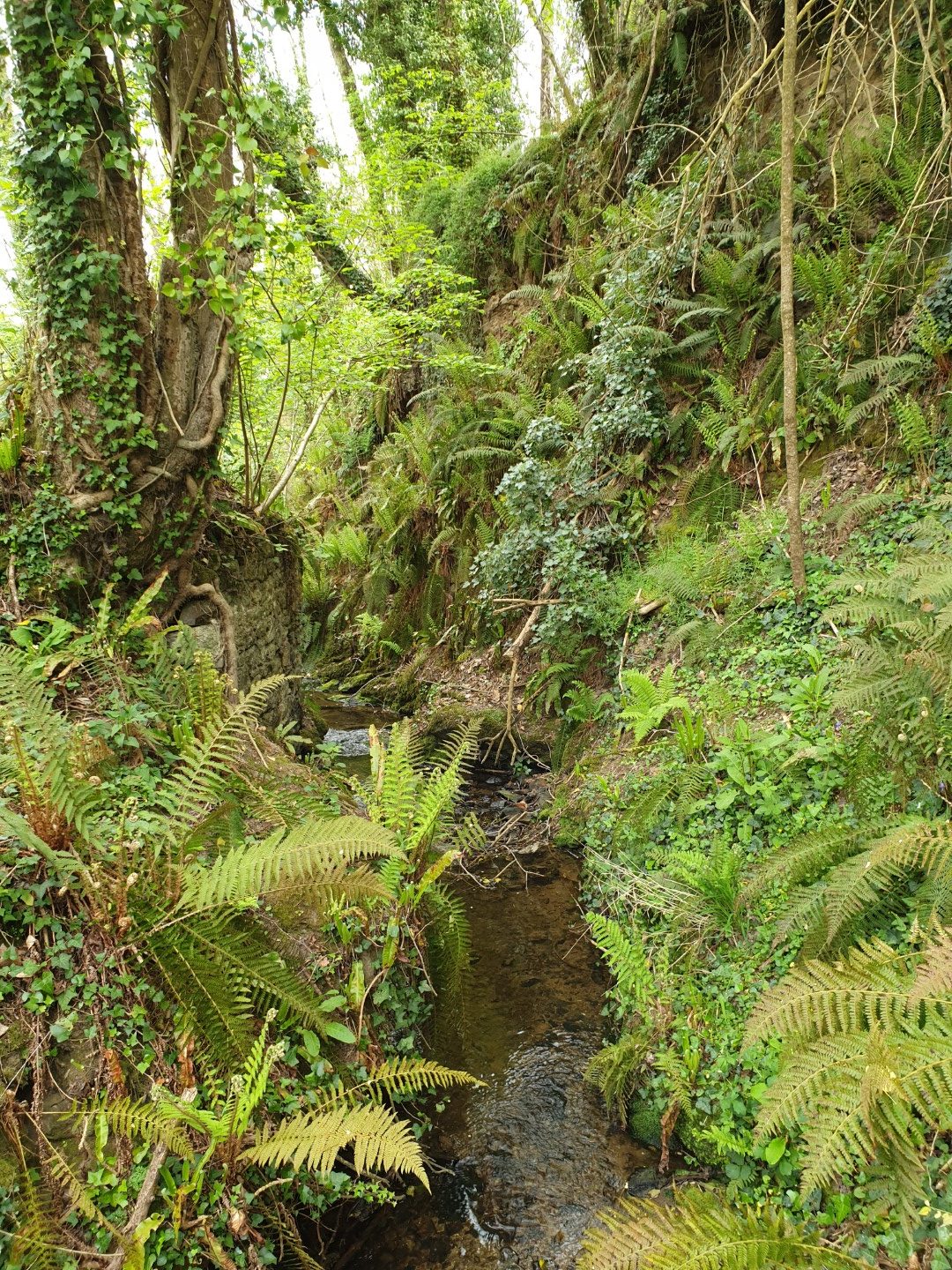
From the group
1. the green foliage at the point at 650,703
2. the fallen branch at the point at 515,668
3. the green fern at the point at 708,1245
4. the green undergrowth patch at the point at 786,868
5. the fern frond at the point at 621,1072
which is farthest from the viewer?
the fallen branch at the point at 515,668

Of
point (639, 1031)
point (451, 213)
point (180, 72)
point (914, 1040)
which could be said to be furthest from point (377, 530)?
point (914, 1040)

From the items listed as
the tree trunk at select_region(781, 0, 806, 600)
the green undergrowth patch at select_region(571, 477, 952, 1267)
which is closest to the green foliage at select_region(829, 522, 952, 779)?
the green undergrowth patch at select_region(571, 477, 952, 1267)

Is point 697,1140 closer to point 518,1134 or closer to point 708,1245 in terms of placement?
point 518,1134

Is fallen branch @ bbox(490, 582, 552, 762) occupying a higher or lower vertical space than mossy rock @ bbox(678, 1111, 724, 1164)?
higher

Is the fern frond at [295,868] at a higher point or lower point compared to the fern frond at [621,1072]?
higher

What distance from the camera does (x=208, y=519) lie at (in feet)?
16.2

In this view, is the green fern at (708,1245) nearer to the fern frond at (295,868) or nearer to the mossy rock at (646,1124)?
the mossy rock at (646,1124)

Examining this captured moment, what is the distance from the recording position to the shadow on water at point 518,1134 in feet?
8.05

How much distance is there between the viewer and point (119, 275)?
4117 millimetres

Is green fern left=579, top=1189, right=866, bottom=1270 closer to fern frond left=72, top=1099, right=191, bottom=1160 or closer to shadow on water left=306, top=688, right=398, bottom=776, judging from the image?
fern frond left=72, top=1099, right=191, bottom=1160

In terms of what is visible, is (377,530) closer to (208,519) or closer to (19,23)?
(208,519)

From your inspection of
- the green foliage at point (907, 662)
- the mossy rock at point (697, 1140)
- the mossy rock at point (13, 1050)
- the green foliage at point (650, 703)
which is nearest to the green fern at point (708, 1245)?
the mossy rock at point (697, 1140)

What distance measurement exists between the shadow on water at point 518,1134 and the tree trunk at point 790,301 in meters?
2.78

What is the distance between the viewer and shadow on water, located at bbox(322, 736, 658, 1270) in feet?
8.05
